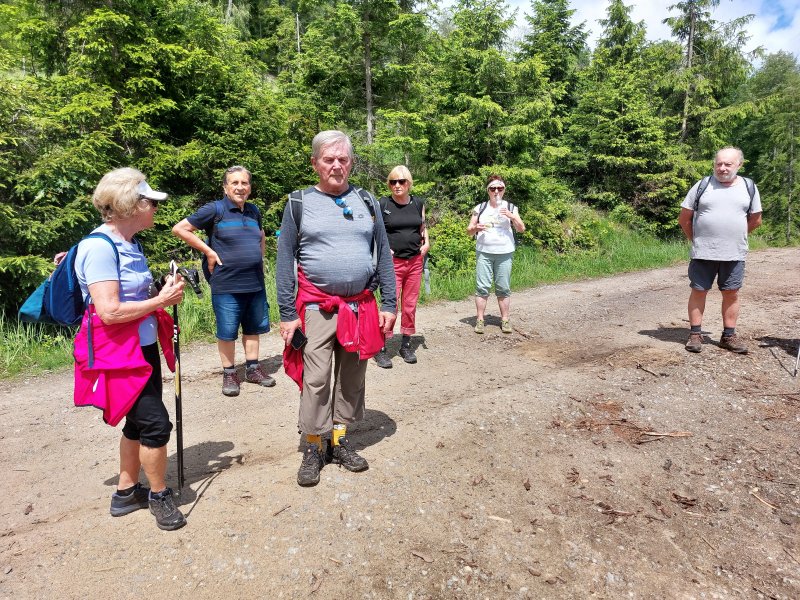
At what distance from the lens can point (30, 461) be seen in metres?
3.60

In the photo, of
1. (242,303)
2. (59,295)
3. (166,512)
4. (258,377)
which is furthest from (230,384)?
(59,295)

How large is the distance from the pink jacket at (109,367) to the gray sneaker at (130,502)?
25.5 inches

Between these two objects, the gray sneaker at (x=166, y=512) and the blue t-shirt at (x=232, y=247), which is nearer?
the gray sneaker at (x=166, y=512)

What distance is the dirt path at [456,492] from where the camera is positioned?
96.0 inches

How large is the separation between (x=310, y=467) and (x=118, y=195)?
199cm

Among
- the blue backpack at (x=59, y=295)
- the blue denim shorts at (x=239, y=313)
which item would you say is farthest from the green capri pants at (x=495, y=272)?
the blue backpack at (x=59, y=295)

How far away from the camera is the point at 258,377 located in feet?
16.5

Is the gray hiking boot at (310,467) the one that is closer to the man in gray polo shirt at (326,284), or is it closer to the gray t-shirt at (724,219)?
the man in gray polo shirt at (326,284)

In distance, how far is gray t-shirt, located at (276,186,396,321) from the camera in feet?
10.0

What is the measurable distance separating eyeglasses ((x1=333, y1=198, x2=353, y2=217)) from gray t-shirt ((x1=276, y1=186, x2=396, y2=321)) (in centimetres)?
1

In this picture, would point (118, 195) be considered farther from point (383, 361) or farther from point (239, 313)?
point (383, 361)

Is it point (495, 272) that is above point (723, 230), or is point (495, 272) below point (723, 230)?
below

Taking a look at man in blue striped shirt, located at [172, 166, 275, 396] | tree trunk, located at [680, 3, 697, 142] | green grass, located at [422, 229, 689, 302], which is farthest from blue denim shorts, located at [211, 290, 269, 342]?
→ tree trunk, located at [680, 3, 697, 142]

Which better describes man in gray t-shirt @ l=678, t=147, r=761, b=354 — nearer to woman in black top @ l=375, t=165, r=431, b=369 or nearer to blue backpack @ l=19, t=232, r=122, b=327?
woman in black top @ l=375, t=165, r=431, b=369
